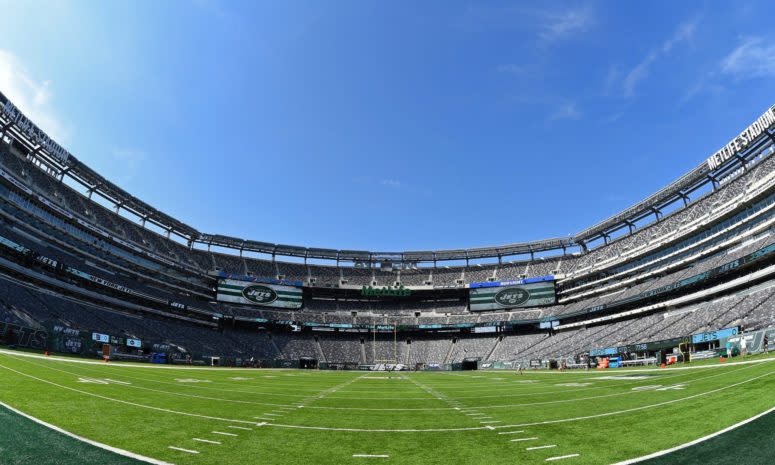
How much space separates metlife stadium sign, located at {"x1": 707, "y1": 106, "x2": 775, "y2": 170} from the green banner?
33.8m

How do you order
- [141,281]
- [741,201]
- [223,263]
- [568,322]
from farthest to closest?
[223,263] → [568,322] → [141,281] → [741,201]

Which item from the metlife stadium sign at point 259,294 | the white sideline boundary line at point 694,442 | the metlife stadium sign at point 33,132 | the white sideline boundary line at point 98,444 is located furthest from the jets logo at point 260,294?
the white sideline boundary line at point 694,442

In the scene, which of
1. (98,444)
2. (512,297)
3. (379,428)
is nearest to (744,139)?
(512,297)

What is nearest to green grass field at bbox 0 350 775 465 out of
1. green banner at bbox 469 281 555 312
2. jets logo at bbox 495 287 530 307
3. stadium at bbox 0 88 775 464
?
stadium at bbox 0 88 775 464

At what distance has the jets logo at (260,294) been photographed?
7650 cm

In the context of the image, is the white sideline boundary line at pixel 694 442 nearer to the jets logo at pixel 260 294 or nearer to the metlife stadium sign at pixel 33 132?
the metlife stadium sign at pixel 33 132

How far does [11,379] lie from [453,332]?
2852 inches

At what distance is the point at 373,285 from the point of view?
3388 inches

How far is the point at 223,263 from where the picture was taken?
79438 millimetres

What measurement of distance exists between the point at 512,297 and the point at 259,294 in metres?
53.9

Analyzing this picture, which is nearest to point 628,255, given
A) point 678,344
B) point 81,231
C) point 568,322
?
point 568,322

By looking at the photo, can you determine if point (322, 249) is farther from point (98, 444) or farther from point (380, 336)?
point (98, 444)

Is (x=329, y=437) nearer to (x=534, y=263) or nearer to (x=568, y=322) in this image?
(x=568, y=322)

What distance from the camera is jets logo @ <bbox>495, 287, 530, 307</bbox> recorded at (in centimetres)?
7622
